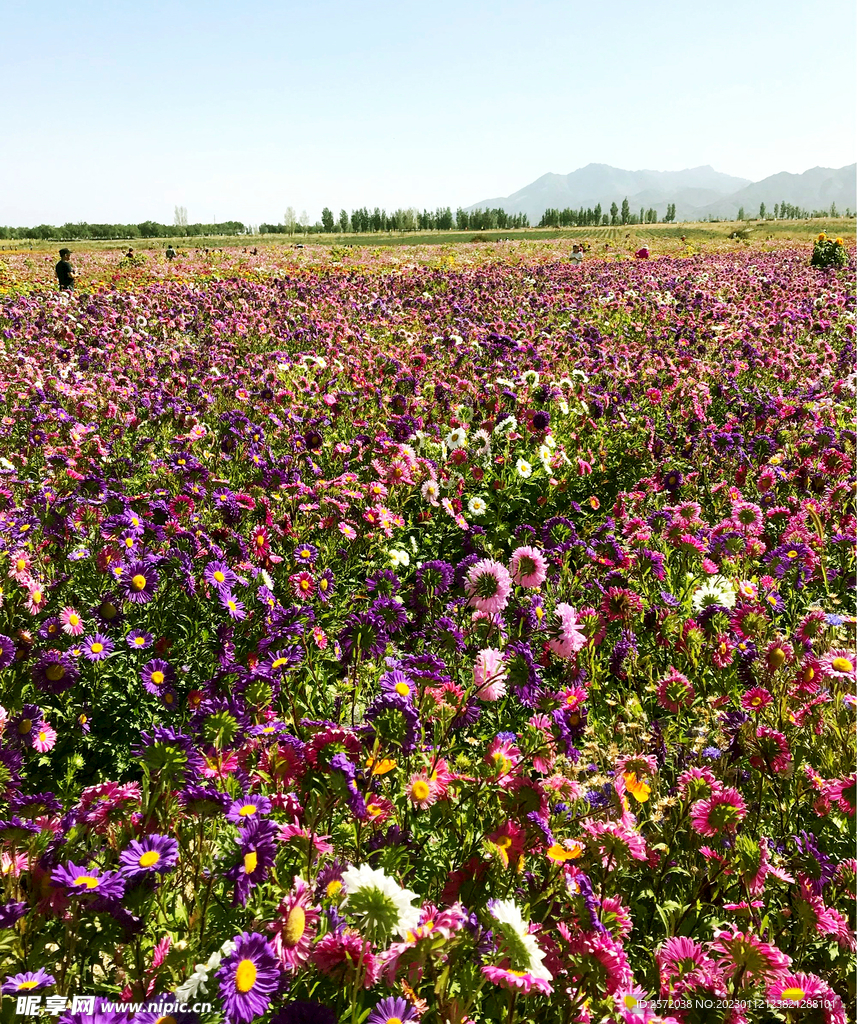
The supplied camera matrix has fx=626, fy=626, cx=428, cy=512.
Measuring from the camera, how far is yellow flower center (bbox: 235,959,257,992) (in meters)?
Result: 1.36

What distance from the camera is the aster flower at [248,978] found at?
4.37 ft

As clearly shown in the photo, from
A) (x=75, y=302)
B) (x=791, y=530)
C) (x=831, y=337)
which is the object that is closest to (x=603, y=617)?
(x=791, y=530)

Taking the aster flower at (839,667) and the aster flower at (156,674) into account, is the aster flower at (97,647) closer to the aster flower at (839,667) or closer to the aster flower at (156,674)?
the aster flower at (156,674)

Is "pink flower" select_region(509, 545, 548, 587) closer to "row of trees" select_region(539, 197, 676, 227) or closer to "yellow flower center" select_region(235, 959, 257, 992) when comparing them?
"yellow flower center" select_region(235, 959, 257, 992)

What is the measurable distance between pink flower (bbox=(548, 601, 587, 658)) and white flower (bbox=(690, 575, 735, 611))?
3.81 ft

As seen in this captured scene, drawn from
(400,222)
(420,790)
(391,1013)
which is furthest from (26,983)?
(400,222)

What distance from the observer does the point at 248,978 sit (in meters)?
1.37

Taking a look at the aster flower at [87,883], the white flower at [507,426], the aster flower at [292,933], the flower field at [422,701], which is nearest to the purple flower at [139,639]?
the flower field at [422,701]

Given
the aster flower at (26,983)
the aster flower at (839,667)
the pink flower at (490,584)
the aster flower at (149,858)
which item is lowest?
the aster flower at (26,983)

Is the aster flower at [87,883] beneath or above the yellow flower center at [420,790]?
above

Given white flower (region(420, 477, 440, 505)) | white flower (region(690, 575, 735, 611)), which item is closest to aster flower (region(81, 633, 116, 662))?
white flower (region(420, 477, 440, 505))

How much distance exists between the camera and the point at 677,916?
7.24ft

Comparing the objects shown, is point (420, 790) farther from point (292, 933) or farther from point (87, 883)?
point (87, 883)

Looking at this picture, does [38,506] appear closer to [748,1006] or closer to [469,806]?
[469,806]
